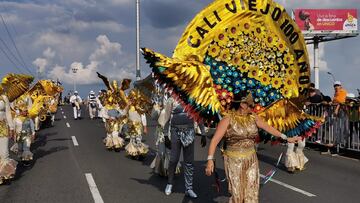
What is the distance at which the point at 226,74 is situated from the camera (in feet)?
19.2

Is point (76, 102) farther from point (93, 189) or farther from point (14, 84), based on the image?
point (93, 189)

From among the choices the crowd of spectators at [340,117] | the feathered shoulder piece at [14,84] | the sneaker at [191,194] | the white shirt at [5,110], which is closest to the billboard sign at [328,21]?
the crowd of spectators at [340,117]

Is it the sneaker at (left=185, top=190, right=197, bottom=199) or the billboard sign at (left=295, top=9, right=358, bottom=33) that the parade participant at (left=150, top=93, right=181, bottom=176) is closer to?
the sneaker at (left=185, top=190, right=197, bottom=199)

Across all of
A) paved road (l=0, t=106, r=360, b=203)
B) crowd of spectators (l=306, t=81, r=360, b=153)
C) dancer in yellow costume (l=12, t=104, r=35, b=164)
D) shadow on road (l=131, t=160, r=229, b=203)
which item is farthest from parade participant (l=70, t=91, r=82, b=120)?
shadow on road (l=131, t=160, r=229, b=203)

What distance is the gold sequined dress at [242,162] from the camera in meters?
5.18

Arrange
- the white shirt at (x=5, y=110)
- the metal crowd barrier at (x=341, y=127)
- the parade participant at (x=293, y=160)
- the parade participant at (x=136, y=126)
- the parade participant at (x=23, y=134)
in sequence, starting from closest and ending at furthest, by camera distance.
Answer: the white shirt at (x=5, y=110) → the parade participant at (x=293, y=160) → the parade participant at (x=23, y=134) → the parade participant at (x=136, y=126) → the metal crowd barrier at (x=341, y=127)

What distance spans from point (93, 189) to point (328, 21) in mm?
43410

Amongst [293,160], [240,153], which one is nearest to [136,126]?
[293,160]

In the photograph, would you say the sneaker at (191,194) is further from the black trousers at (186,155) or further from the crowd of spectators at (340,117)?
the crowd of spectators at (340,117)

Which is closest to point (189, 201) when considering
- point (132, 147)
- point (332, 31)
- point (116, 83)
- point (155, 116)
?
point (155, 116)

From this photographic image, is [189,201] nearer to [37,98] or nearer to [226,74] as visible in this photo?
[226,74]

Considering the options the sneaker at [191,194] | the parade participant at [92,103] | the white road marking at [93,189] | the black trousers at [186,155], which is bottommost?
the white road marking at [93,189]

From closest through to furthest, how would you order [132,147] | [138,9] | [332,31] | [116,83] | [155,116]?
1. [155,116]
2. [132,147]
3. [116,83]
4. [138,9]
5. [332,31]

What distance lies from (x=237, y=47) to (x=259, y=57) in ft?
1.09
